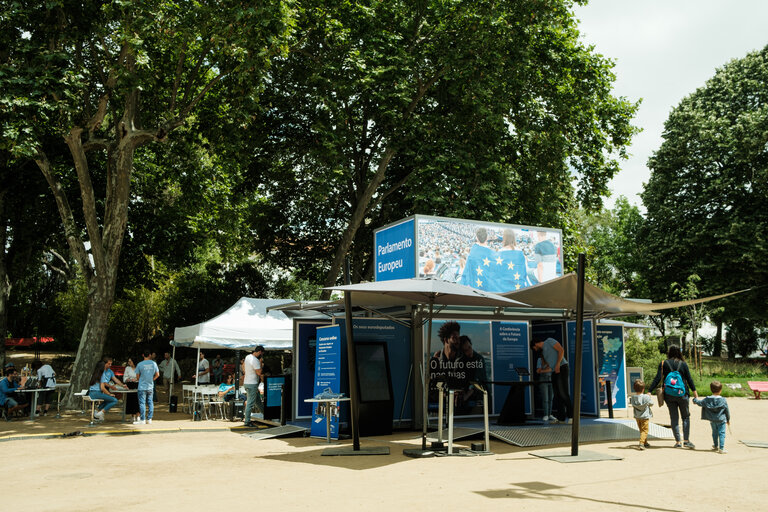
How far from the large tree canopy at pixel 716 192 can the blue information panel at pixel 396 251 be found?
24.1m

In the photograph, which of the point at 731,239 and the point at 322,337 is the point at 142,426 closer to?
the point at 322,337

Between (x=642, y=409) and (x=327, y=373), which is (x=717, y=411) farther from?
(x=327, y=373)

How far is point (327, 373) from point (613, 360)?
8071 mm

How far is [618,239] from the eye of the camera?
49.5 metres

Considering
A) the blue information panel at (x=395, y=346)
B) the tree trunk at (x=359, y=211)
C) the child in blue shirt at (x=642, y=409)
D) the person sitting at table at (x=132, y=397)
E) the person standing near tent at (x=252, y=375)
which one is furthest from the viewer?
the tree trunk at (x=359, y=211)

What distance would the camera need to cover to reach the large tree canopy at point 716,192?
31.9 metres

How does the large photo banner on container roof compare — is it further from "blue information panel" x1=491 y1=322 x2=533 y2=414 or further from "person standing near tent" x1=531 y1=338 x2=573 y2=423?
"person standing near tent" x1=531 y1=338 x2=573 y2=423

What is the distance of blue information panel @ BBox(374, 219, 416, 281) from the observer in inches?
498

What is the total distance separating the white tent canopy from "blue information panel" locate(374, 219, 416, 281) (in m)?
4.06

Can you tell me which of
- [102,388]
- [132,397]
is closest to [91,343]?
[132,397]

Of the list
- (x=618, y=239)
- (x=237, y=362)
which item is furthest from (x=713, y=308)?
(x=237, y=362)

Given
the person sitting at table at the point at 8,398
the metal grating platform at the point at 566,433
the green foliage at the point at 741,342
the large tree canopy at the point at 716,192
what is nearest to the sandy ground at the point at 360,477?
the metal grating platform at the point at 566,433

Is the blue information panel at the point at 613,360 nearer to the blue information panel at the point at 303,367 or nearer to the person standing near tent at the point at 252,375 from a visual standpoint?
the blue information panel at the point at 303,367

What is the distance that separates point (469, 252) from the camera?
44.0 ft
